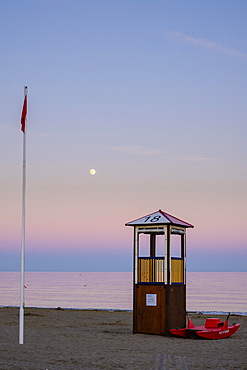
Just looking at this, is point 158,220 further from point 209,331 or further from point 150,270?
point 209,331

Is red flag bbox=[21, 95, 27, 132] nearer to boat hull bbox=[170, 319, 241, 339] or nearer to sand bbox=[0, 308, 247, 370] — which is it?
sand bbox=[0, 308, 247, 370]

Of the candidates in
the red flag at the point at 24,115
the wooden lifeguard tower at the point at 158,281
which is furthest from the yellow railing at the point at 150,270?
the red flag at the point at 24,115

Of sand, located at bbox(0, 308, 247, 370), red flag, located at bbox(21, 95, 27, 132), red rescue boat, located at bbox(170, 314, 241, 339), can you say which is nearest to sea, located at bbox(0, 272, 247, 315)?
red rescue boat, located at bbox(170, 314, 241, 339)

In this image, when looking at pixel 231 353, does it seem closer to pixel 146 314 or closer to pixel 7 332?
pixel 146 314

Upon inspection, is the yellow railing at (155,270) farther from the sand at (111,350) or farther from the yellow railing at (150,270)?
the sand at (111,350)

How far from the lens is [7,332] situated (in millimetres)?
18234

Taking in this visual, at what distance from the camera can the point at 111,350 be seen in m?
13.8

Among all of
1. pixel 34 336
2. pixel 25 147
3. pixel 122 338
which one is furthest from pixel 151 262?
pixel 25 147

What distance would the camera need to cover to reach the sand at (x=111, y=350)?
11.6 meters

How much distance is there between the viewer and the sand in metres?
11.6

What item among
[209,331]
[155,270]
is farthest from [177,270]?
[209,331]

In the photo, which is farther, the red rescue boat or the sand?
the red rescue boat

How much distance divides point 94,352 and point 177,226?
550 centimetres

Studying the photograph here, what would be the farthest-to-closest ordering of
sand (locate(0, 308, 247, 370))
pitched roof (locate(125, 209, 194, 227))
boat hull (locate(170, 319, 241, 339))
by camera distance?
1. pitched roof (locate(125, 209, 194, 227))
2. boat hull (locate(170, 319, 241, 339))
3. sand (locate(0, 308, 247, 370))
